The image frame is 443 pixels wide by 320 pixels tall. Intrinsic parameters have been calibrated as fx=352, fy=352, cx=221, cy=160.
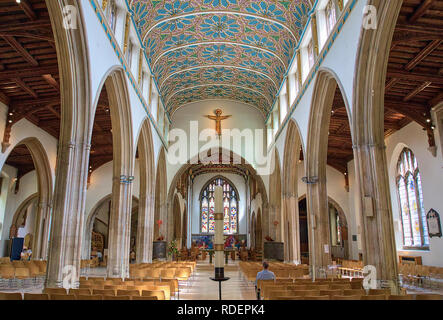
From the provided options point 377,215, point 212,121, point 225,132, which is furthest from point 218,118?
point 377,215

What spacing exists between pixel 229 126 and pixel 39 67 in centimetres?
1266

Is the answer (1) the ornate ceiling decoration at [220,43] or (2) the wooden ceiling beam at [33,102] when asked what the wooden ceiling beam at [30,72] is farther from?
(1) the ornate ceiling decoration at [220,43]

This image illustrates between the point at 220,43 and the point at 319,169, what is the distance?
7119 mm

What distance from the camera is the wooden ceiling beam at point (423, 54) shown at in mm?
9508

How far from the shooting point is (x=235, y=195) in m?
35.1

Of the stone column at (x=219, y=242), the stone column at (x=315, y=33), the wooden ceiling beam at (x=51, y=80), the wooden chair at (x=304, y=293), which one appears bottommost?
the wooden chair at (x=304, y=293)

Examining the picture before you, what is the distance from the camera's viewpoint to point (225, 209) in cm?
3450

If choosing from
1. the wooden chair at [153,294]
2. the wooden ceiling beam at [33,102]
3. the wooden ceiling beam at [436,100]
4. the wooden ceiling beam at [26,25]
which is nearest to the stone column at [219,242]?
the wooden chair at [153,294]

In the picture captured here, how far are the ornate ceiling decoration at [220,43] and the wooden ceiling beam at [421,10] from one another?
4179 millimetres

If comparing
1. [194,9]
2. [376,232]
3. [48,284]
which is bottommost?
[48,284]

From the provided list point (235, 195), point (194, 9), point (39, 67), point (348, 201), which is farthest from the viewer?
point (235, 195)

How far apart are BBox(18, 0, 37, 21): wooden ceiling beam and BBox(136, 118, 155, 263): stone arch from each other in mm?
7636

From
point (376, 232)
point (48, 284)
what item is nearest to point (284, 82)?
point (376, 232)
